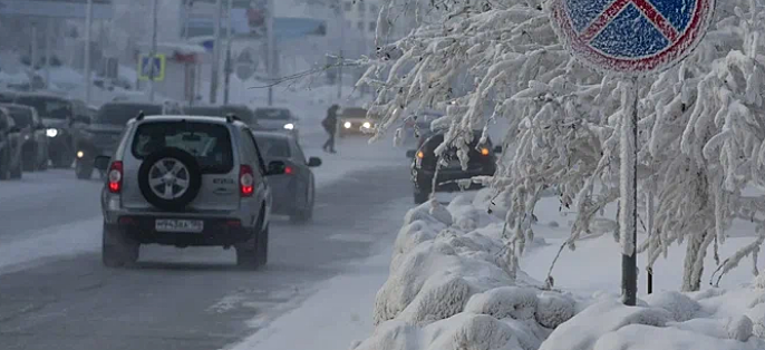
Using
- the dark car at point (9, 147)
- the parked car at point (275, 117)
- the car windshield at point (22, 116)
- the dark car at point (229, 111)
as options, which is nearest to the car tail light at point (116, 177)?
the dark car at point (9, 147)

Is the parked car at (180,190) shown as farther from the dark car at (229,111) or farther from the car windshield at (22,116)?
the dark car at (229,111)

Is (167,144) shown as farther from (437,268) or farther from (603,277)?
(437,268)

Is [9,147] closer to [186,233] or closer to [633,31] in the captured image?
[186,233]

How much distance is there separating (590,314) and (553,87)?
321cm

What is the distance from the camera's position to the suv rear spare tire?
18188 millimetres

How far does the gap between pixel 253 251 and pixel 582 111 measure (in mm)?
7463

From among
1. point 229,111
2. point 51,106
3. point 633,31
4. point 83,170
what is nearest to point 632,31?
point 633,31

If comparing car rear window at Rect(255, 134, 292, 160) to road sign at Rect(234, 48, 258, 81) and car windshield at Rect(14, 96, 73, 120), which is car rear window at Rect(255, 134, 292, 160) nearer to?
car windshield at Rect(14, 96, 73, 120)

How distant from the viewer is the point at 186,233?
1853 centimetres

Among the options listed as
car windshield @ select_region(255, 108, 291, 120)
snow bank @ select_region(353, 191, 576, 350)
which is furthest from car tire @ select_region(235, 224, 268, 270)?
car windshield @ select_region(255, 108, 291, 120)

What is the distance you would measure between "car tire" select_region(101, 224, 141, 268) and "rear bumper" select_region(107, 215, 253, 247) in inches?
3.3

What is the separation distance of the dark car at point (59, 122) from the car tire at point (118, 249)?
A: 69.8ft

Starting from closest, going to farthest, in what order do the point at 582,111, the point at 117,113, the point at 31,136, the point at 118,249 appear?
the point at 582,111
the point at 118,249
the point at 31,136
the point at 117,113

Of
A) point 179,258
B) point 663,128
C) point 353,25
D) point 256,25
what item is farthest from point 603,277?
point 353,25
